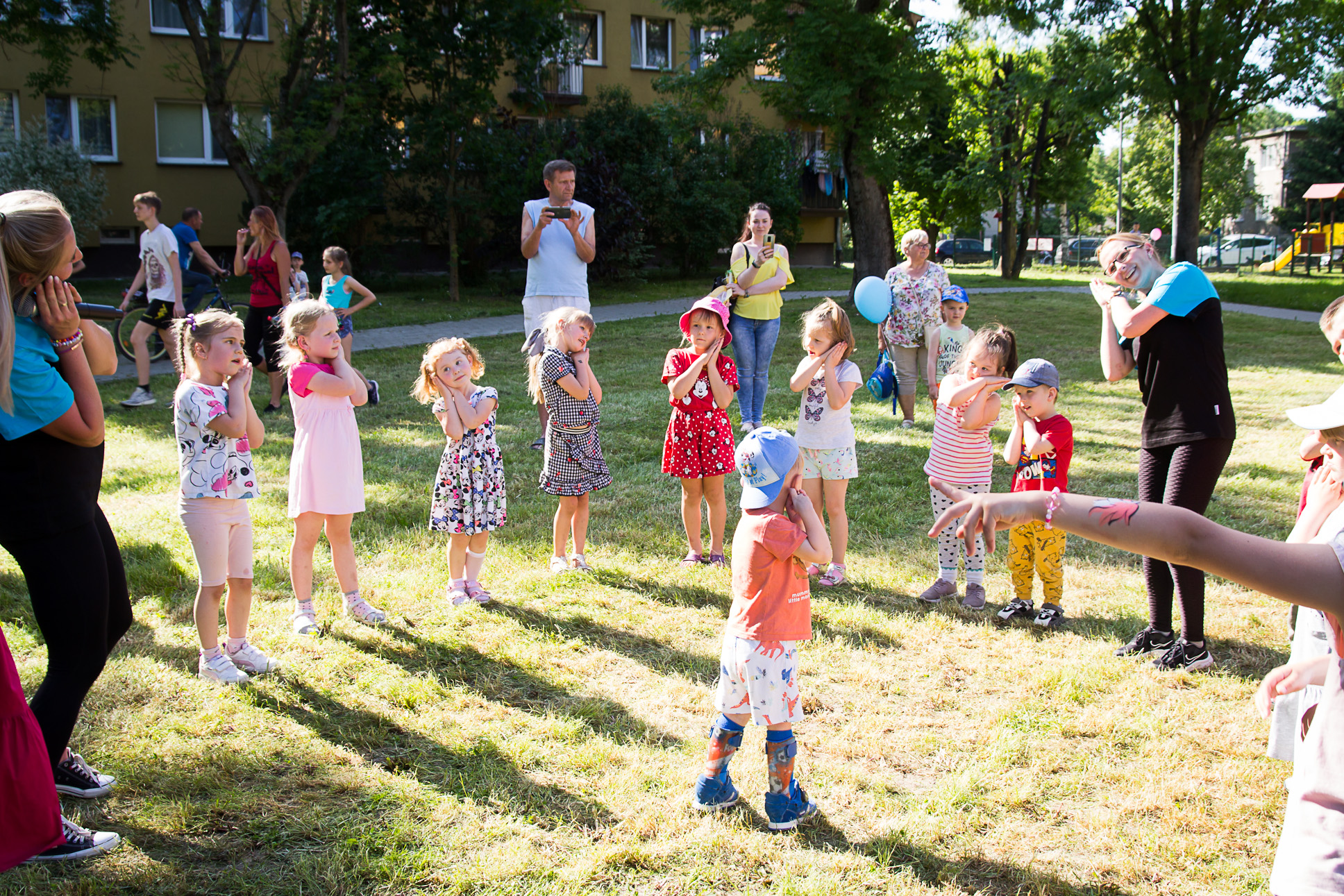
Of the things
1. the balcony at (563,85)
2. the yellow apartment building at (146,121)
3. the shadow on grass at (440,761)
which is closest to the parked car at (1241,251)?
the balcony at (563,85)

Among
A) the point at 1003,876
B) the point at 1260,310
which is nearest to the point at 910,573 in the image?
the point at 1003,876

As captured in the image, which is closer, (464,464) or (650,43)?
(464,464)

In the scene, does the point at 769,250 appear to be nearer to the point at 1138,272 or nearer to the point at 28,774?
the point at 1138,272

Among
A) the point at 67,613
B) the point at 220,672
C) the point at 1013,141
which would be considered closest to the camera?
the point at 67,613

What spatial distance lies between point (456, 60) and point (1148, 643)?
66.9 feet

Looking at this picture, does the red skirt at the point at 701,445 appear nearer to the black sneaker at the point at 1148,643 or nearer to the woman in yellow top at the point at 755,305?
the black sneaker at the point at 1148,643

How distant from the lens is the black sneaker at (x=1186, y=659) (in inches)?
176

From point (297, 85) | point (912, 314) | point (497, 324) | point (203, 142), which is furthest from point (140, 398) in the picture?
point (203, 142)

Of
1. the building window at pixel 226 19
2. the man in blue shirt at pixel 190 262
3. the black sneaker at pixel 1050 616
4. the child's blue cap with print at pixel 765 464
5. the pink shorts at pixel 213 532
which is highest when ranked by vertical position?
the building window at pixel 226 19

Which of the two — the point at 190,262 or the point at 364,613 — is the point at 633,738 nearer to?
the point at 364,613

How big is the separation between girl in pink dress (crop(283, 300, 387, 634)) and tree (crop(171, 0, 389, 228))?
14546 mm

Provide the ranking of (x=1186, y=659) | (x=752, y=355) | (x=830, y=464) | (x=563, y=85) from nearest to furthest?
1. (x=1186, y=659)
2. (x=830, y=464)
3. (x=752, y=355)
4. (x=563, y=85)

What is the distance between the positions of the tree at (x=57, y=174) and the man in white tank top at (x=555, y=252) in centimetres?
1710

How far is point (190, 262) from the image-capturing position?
39.2ft
